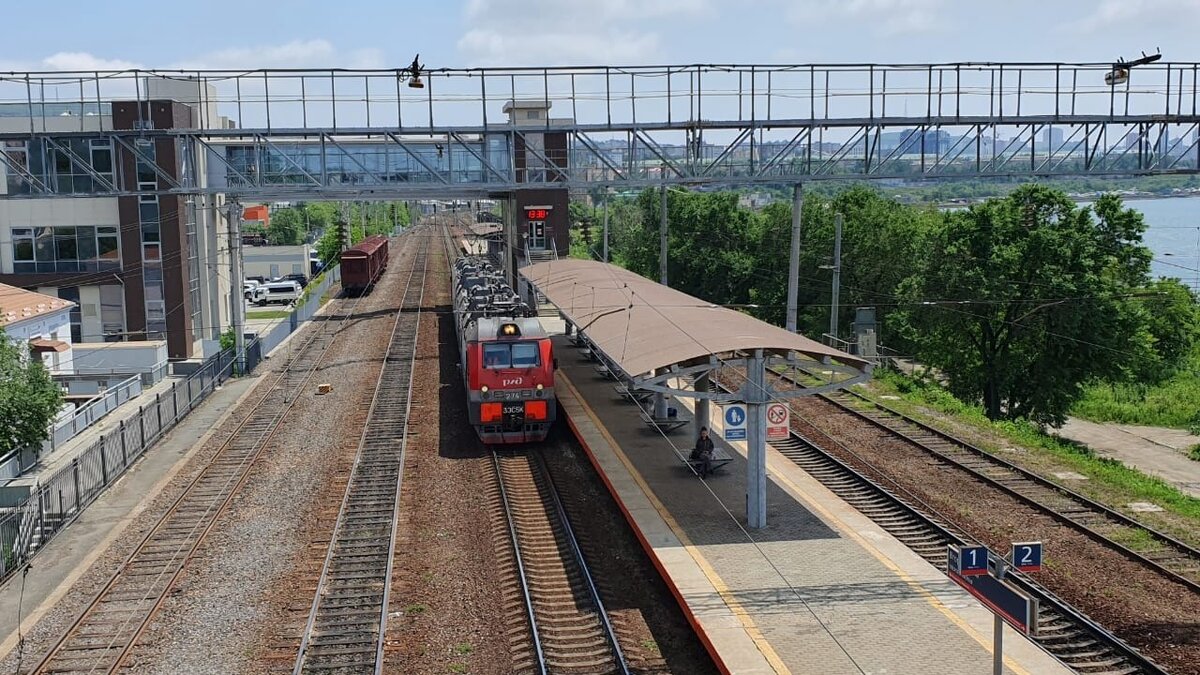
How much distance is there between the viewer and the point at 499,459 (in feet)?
71.5

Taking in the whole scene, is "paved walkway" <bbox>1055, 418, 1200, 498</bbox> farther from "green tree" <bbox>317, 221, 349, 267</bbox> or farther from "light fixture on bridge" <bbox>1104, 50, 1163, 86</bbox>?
"green tree" <bbox>317, 221, 349, 267</bbox>

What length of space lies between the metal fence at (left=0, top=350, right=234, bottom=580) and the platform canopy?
915 centimetres

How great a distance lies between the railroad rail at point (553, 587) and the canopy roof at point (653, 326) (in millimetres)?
2844

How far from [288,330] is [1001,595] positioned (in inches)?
1468

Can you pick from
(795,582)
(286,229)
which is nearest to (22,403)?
(795,582)

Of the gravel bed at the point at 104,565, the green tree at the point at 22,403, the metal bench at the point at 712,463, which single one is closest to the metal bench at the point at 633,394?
the metal bench at the point at 712,463

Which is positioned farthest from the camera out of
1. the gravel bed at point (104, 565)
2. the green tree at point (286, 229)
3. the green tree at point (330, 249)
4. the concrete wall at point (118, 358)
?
the green tree at point (286, 229)

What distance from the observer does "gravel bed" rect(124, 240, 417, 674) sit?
41.2ft

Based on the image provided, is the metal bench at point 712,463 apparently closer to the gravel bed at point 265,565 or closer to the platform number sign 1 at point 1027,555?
the gravel bed at point 265,565

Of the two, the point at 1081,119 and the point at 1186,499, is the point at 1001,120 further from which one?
the point at 1186,499

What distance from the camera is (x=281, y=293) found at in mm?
64375

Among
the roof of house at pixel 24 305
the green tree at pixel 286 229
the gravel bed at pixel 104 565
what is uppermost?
the green tree at pixel 286 229

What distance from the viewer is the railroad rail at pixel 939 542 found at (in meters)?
11.7

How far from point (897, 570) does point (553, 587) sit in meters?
4.58
